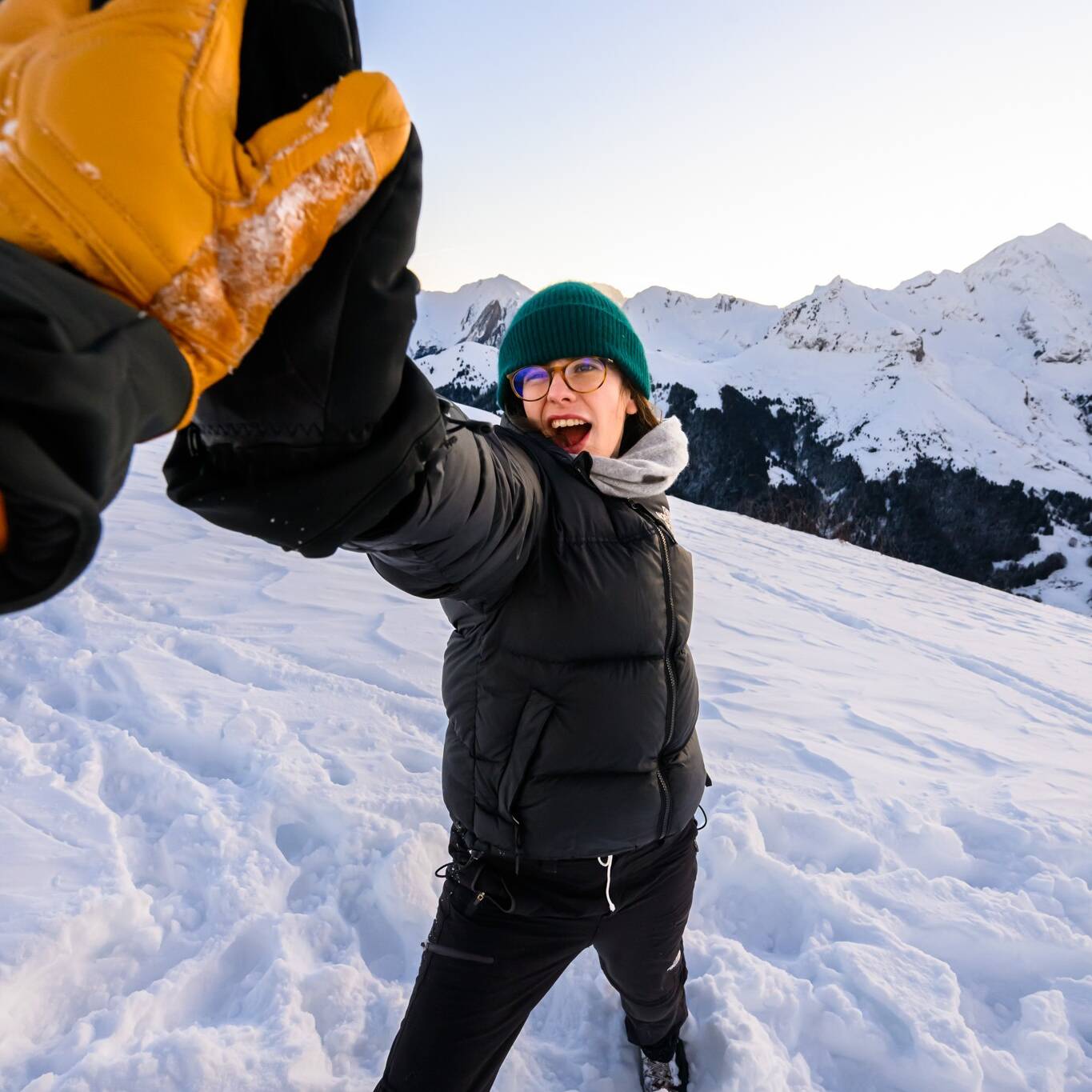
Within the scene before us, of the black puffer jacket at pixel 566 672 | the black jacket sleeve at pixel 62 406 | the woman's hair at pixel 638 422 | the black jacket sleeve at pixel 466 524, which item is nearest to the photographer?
the black jacket sleeve at pixel 62 406

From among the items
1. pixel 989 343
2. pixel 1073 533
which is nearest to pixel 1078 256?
pixel 989 343

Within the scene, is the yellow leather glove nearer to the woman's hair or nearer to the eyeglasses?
the eyeglasses

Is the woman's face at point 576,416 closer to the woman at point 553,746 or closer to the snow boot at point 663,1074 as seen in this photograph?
the woman at point 553,746

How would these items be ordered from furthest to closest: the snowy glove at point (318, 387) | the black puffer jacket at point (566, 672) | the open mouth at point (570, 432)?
the open mouth at point (570, 432) → the black puffer jacket at point (566, 672) → the snowy glove at point (318, 387)

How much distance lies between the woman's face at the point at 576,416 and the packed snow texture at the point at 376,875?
59.0 inches

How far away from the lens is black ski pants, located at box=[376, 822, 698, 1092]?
A: 1203mm

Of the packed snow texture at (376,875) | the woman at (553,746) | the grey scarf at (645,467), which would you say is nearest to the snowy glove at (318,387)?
the woman at (553,746)

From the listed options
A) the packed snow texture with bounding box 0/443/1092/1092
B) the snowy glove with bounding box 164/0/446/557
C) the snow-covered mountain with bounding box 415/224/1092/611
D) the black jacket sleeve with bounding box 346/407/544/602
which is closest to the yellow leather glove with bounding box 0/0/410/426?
the snowy glove with bounding box 164/0/446/557

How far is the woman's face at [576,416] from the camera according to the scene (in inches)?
57.0

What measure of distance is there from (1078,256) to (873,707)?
123981 mm

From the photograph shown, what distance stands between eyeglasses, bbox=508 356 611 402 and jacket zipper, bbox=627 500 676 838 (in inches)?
14.0

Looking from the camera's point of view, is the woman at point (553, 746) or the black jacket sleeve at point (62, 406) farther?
the woman at point (553, 746)

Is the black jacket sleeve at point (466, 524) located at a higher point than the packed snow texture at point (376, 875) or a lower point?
higher

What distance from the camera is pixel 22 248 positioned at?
44cm
